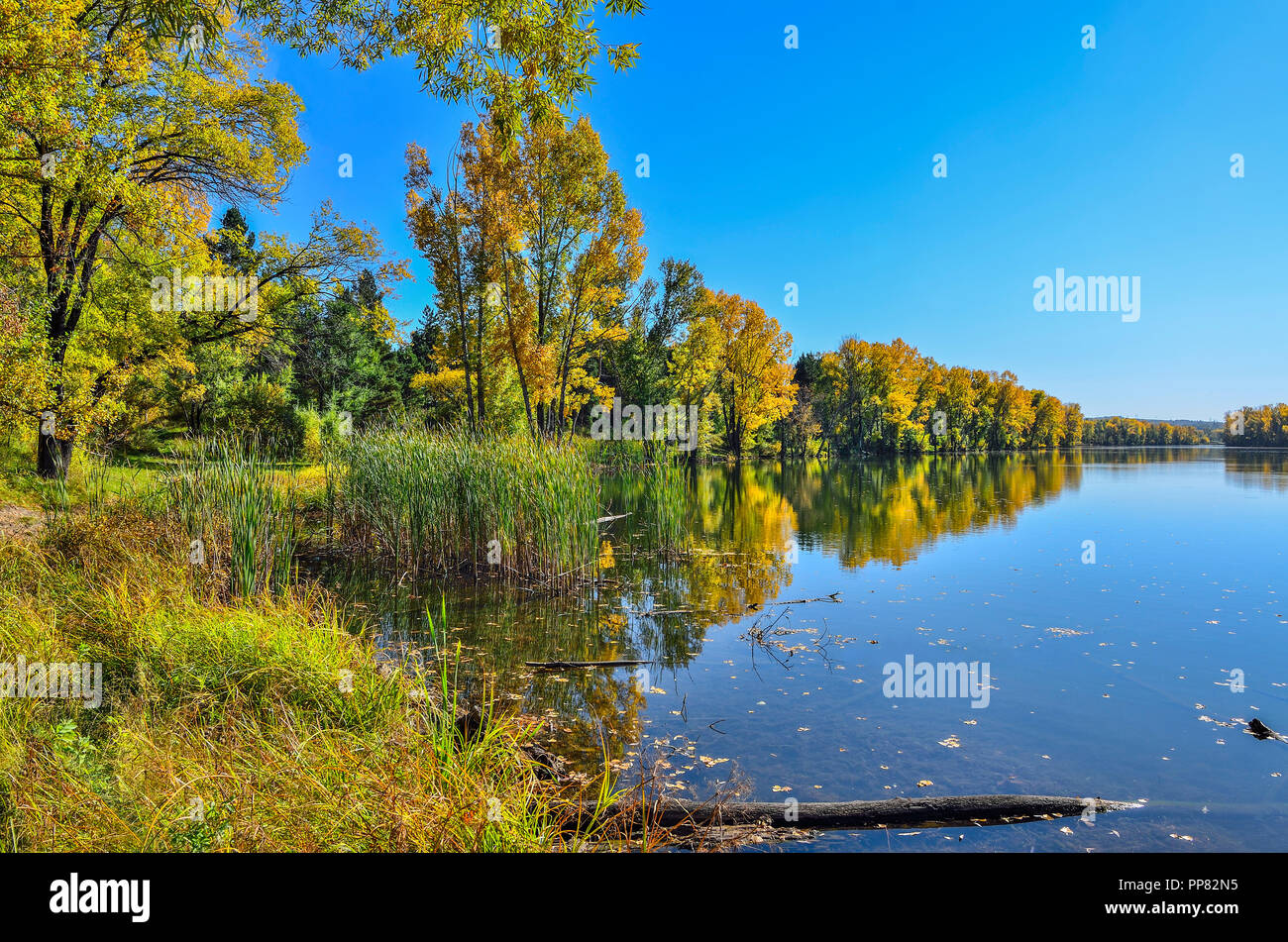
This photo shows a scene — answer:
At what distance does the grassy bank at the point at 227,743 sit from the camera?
9.38 feet

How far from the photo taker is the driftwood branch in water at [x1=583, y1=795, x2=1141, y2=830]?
3.74 meters

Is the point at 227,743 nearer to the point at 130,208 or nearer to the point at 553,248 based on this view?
the point at 130,208

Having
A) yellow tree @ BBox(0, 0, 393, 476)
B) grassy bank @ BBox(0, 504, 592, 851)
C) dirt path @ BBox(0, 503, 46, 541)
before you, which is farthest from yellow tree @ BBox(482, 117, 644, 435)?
grassy bank @ BBox(0, 504, 592, 851)

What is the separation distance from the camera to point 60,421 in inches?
503

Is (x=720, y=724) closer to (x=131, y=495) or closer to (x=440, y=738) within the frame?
(x=440, y=738)

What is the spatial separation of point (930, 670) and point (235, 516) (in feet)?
26.4

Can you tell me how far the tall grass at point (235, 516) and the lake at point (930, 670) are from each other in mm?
1582

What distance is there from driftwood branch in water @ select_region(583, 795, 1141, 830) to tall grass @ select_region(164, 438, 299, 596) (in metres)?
5.50

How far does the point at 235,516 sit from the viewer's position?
7.31m

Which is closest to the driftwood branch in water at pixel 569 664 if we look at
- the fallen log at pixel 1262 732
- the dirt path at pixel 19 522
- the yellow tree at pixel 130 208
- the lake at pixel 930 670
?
the lake at pixel 930 670

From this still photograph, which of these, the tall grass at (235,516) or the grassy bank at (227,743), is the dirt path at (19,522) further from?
the grassy bank at (227,743)

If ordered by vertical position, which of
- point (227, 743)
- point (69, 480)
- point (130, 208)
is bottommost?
A: point (227, 743)

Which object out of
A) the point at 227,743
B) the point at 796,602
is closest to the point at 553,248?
the point at 796,602
